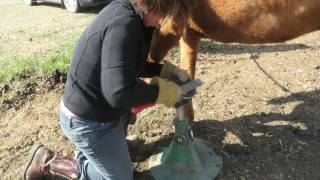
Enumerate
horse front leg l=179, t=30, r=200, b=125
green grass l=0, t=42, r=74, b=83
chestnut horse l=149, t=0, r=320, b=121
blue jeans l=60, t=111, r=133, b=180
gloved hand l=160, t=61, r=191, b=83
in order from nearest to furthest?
blue jeans l=60, t=111, r=133, b=180, gloved hand l=160, t=61, r=191, b=83, chestnut horse l=149, t=0, r=320, b=121, horse front leg l=179, t=30, r=200, b=125, green grass l=0, t=42, r=74, b=83

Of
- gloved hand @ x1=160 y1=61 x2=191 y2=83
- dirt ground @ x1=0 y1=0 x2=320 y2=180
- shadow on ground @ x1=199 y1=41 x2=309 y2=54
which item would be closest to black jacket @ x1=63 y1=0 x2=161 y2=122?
gloved hand @ x1=160 y1=61 x2=191 y2=83

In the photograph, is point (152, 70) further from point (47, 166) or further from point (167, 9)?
point (47, 166)

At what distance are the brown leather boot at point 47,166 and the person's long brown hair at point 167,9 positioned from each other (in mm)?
1085

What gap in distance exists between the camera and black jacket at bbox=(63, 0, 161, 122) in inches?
76.8

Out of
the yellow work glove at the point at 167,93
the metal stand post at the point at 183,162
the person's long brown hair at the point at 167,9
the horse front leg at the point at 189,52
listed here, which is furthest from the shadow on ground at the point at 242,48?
the person's long brown hair at the point at 167,9

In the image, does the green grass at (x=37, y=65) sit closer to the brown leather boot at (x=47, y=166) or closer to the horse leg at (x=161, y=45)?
the horse leg at (x=161, y=45)

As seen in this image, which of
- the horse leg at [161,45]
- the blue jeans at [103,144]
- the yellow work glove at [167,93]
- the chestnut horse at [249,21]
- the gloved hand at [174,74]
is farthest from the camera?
the horse leg at [161,45]

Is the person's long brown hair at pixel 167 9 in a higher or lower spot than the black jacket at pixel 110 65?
higher

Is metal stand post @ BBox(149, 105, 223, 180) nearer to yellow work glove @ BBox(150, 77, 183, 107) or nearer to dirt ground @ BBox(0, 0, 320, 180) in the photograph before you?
dirt ground @ BBox(0, 0, 320, 180)

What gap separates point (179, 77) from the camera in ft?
8.46

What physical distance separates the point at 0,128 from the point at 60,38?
211 centimetres

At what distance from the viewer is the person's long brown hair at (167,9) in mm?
1958

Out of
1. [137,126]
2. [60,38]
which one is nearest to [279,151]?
[137,126]

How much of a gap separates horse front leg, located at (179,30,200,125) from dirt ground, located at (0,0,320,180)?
0.14 metres
